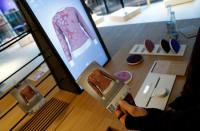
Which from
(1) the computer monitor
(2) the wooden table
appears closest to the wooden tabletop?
(2) the wooden table

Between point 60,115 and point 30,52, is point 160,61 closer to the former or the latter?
point 60,115

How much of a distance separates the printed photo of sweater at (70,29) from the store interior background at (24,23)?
39cm

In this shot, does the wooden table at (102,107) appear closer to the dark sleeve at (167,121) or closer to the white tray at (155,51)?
the white tray at (155,51)

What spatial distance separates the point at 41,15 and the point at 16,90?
0.53m

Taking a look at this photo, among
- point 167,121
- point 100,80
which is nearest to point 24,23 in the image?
point 100,80

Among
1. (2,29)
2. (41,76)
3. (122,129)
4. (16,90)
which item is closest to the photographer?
(122,129)

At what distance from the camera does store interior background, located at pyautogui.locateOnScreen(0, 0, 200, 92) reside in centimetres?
229

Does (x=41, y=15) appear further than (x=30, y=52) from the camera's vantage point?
No

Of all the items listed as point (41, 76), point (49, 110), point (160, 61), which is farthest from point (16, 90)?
point (160, 61)

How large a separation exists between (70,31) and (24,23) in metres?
2.95

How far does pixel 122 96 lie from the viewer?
0.81 metres

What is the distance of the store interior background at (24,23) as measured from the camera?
7.50ft

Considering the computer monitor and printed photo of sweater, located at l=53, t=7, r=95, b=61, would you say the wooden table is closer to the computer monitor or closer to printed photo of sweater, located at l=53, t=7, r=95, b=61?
the computer monitor

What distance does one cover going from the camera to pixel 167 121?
48cm
